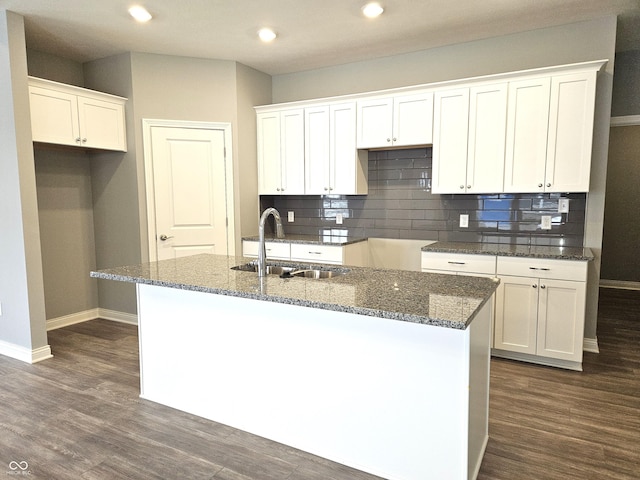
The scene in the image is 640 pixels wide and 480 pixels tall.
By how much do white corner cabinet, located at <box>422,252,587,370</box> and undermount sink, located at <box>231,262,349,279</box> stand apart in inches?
55.1

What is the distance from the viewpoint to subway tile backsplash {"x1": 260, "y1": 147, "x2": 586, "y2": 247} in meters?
3.71

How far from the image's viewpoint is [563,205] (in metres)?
3.65

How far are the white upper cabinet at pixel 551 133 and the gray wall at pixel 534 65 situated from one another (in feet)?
0.98

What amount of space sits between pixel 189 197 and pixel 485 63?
313 centimetres

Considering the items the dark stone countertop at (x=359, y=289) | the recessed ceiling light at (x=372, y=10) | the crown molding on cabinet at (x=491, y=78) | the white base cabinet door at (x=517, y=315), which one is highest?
the recessed ceiling light at (x=372, y=10)

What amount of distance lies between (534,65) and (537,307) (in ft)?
6.74

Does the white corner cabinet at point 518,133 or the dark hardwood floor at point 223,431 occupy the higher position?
the white corner cabinet at point 518,133

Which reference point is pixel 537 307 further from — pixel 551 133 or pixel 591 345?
pixel 551 133

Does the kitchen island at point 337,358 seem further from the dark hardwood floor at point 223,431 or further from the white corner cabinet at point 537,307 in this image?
the white corner cabinet at point 537,307

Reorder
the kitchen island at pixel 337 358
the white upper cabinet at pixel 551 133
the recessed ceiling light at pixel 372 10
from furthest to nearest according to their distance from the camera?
the white upper cabinet at pixel 551 133 < the recessed ceiling light at pixel 372 10 < the kitchen island at pixel 337 358

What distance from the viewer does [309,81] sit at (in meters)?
4.71

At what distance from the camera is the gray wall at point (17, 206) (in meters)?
3.29

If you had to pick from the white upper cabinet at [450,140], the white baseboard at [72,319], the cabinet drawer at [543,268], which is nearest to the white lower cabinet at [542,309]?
the cabinet drawer at [543,268]

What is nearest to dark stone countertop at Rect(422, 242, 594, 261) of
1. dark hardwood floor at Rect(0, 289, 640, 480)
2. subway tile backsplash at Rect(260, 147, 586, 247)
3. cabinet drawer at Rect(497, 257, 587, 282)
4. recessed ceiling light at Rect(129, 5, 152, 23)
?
cabinet drawer at Rect(497, 257, 587, 282)
